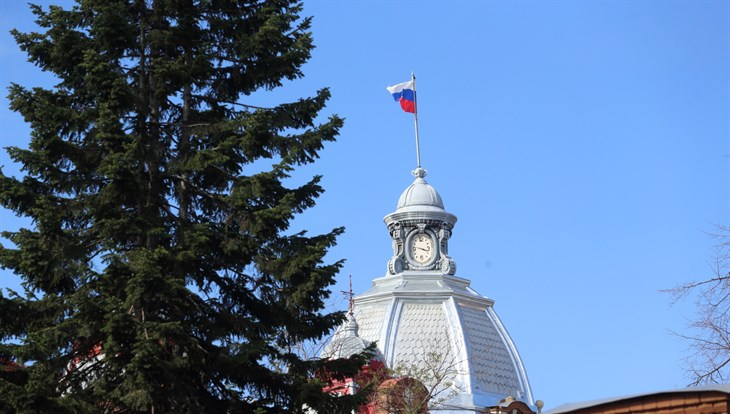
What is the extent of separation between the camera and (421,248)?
84.2 metres

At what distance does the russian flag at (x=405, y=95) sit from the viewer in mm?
77438

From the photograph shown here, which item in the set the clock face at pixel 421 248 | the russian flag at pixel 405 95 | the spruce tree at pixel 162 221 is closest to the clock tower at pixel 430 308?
the clock face at pixel 421 248

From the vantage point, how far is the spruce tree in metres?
22.5

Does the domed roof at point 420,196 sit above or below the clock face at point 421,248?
above

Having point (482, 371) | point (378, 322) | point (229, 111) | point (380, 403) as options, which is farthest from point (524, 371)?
point (229, 111)

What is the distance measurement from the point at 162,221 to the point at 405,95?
54.9m

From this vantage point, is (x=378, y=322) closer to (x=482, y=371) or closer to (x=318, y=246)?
(x=482, y=371)

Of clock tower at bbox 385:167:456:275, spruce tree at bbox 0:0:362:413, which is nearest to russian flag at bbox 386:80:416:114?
clock tower at bbox 385:167:456:275

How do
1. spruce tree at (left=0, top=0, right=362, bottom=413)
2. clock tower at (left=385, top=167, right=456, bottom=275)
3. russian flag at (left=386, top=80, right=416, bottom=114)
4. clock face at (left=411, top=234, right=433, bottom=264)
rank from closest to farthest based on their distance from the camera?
spruce tree at (left=0, top=0, right=362, bottom=413)
russian flag at (left=386, top=80, right=416, bottom=114)
clock tower at (left=385, top=167, right=456, bottom=275)
clock face at (left=411, top=234, right=433, bottom=264)

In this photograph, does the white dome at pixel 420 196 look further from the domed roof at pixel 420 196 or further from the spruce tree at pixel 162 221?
the spruce tree at pixel 162 221

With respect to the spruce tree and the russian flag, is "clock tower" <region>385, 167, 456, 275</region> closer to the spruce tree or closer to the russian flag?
the russian flag

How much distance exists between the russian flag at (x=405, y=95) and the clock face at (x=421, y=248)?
8.84 metres

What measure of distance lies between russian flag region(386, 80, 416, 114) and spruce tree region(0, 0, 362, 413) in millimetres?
51833

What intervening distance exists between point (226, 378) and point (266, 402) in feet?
2.41
